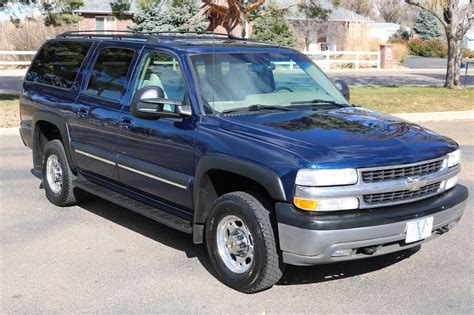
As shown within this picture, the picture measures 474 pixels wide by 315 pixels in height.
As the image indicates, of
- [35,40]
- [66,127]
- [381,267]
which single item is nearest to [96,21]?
[35,40]

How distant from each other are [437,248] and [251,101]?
2.23 m

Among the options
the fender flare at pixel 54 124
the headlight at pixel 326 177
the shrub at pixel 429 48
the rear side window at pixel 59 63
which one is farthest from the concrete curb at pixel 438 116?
the shrub at pixel 429 48

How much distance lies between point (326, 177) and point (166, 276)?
1.67 meters

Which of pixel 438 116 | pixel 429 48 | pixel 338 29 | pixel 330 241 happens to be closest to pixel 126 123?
pixel 330 241

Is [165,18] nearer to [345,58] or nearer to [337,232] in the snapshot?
[345,58]

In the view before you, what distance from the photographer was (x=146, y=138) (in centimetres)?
541

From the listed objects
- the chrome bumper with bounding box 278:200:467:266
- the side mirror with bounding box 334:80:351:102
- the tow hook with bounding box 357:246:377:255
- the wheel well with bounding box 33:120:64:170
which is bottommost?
the tow hook with bounding box 357:246:377:255

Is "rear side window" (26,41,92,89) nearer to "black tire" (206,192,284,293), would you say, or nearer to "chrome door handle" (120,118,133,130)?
"chrome door handle" (120,118,133,130)

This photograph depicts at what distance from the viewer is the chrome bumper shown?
4.12 metres

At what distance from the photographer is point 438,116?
14922 millimetres

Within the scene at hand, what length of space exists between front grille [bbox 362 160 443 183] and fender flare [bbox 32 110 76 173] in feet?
11.8

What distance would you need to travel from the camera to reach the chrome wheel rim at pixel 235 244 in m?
4.58

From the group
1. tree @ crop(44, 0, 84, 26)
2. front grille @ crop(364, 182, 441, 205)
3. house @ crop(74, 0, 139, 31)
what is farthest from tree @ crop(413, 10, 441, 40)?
front grille @ crop(364, 182, 441, 205)

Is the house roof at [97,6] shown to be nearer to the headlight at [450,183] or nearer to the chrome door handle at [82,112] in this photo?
the chrome door handle at [82,112]
